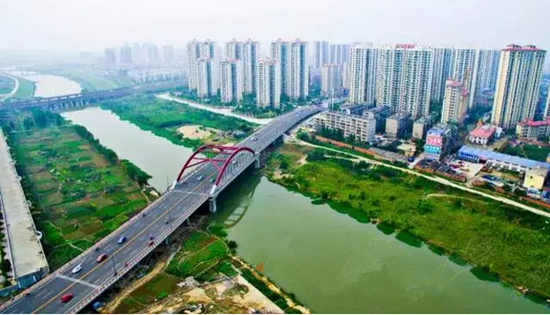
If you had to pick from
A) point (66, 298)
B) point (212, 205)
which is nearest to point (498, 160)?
point (212, 205)

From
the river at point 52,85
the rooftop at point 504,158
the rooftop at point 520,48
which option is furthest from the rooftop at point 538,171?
the river at point 52,85

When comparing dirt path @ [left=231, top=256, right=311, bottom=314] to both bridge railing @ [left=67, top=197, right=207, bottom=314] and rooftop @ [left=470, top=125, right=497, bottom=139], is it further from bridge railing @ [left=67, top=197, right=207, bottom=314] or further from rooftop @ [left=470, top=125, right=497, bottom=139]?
rooftop @ [left=470, top=125, right=497, bottom=139]

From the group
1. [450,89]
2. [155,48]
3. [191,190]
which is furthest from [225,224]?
[155,48]

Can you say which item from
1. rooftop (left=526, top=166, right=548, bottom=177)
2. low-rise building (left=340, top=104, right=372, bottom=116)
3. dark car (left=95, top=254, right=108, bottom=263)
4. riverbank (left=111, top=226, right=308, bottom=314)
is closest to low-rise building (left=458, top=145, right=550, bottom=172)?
rooftop (left=526, top=166, right=548, bottom=177)

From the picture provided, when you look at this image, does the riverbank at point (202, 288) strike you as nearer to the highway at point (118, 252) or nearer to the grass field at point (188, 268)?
the grass field at point (188, 268)

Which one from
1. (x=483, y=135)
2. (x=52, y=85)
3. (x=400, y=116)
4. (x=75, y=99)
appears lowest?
(x=52, y=85)

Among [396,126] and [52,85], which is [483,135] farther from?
[52,85]

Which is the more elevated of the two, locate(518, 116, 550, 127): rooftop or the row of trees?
locate(518, 116, 550, 127): rooftop
